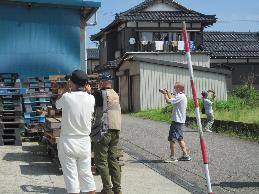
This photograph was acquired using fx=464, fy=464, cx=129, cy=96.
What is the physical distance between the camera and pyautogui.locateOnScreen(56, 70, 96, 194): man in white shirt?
5438mm

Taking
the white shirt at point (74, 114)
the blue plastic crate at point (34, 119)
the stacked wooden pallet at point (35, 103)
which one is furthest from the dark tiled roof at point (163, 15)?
the white shirt at point (74, 114)

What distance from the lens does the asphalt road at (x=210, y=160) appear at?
7.60 metres

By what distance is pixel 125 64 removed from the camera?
96.2 ft

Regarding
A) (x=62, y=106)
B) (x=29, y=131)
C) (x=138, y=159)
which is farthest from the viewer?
(x=29, y=131)

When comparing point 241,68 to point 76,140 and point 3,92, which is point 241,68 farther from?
point 76,140

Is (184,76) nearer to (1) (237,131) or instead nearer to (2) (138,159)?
(1) (237,131)

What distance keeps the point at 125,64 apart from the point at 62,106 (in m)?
23.8

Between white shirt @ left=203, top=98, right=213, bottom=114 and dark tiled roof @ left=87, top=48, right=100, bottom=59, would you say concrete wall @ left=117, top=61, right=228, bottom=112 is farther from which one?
dark tiled roof @ left=87, top=48, right=100, bottom=59

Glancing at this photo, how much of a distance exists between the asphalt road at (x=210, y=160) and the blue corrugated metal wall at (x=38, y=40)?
303cm

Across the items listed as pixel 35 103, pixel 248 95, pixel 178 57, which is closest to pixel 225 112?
pixel 248 95

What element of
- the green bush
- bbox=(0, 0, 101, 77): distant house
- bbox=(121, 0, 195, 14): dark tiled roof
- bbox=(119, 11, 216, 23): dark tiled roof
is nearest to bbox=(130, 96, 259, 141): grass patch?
the green bush

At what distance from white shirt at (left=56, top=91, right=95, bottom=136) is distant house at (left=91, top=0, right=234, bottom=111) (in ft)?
66.9

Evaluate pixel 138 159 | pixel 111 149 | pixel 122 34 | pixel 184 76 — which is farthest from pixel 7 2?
pixel 122 34

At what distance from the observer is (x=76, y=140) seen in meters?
5.50
